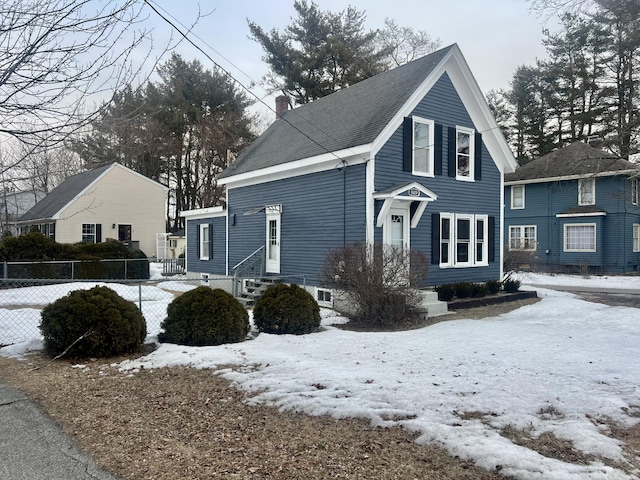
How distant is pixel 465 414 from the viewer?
446 centimetres

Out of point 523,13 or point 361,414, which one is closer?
point 361,414

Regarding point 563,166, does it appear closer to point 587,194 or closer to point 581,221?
point 587,194

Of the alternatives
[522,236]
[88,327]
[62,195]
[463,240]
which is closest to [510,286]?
[463,240]

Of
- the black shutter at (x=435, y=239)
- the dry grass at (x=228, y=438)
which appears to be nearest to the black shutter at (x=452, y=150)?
the black shutter at (x=435, y=239)

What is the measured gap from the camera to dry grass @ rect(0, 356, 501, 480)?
3.37 metres

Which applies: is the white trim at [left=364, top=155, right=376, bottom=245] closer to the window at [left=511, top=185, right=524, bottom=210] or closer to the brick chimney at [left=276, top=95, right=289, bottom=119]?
the brick chimney at [left=276, top=95, right=289, bottom=119]

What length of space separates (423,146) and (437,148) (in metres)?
0.50

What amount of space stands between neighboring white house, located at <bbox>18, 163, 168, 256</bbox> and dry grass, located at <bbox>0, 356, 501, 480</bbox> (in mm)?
23958

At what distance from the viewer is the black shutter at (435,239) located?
44.5 ft

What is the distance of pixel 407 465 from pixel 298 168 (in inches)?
449

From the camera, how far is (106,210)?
2859 centimetres

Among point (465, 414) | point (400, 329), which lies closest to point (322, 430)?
point (465, 414)

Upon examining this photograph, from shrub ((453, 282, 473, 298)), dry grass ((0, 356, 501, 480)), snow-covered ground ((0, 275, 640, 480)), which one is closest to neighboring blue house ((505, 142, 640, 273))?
shrub ((453, 282, 473, 298))

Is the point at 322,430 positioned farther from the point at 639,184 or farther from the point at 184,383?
the point at 639,184
